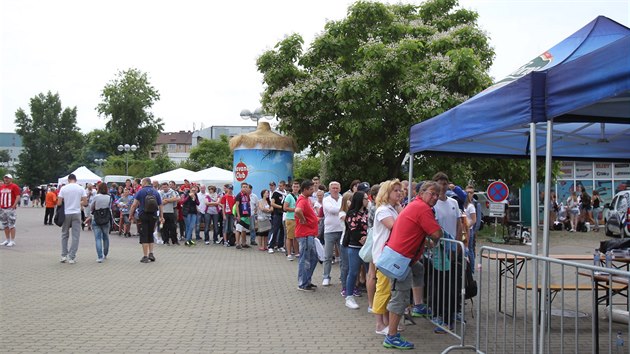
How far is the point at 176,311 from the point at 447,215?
4000 mm

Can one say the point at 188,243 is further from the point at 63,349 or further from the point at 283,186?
the point at 63,349

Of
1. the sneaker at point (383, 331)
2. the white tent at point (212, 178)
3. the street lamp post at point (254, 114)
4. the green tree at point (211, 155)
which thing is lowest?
the sneaker at point (383, 331)

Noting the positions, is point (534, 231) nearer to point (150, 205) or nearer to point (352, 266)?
point (352, 266)

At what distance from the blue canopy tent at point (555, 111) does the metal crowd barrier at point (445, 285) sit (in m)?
1.18

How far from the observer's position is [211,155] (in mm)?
77000

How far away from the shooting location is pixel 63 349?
20.9 ft

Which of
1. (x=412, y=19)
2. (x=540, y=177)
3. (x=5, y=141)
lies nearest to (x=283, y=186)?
(x=540, y=177)

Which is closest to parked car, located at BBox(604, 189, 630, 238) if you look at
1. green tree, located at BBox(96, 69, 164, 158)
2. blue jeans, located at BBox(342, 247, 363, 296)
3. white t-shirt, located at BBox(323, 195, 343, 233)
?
white t-shirt, located at BBox(323, 195, 343, 233)

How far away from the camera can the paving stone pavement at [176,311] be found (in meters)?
6.65

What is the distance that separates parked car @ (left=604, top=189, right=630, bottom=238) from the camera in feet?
66.6

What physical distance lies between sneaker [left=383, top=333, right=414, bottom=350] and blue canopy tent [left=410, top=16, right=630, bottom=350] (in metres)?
1.47

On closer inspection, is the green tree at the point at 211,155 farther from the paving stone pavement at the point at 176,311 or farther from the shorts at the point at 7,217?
the paving stone pavement at the point at 176,311

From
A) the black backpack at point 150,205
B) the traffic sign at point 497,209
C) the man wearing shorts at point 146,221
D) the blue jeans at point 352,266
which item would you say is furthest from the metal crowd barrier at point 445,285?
the traffic sign at point 497,209

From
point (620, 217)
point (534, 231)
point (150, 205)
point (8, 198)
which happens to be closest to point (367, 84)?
point (150, 205)
